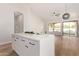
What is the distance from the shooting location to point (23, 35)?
1.80 meters

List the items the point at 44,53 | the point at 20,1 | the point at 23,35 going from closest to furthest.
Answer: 1. the point at 20,1
2. the point at 44,53
3. the point at 23,35

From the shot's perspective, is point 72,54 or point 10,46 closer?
point 72,54

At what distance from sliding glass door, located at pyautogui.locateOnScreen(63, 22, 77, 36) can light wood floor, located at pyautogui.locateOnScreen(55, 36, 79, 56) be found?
8 centimetres

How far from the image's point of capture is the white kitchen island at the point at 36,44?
162 cm

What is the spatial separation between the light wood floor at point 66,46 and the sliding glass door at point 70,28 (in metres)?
0.08

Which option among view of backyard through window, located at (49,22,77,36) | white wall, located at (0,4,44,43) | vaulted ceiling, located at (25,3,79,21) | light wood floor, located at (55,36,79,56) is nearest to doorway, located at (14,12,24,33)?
white wall, located at (0,4,44,43)

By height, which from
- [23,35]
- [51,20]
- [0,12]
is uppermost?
[0,12]

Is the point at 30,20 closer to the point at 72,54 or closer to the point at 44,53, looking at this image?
the point at 44,53

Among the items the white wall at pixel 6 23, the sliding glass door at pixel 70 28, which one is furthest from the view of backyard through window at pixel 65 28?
the white wall at pixel 6 23

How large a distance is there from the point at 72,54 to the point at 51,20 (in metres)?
0.60

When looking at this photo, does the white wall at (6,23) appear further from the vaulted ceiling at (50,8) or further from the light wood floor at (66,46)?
the light wood floor at (66,46)

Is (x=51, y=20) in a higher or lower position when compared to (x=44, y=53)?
higher

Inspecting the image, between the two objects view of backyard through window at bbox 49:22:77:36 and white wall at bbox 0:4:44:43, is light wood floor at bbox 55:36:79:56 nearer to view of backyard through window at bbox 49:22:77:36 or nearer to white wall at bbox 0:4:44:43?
view of backyard through window at bbox 49:22:77:36

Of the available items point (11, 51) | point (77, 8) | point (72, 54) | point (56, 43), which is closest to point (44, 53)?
point (56, 43)
